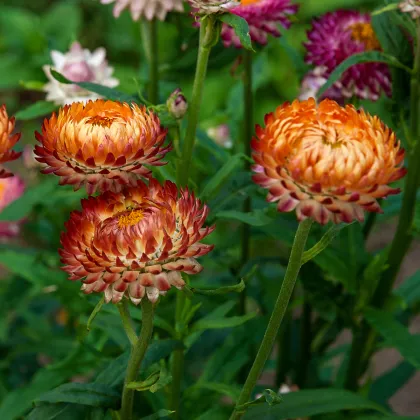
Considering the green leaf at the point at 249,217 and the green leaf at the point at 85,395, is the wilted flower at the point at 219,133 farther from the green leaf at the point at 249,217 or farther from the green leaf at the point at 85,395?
the green leaf at the point at 85,395

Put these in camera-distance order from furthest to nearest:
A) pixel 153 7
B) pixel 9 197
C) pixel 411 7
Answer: pixel 9 197 < pixel 153 7 < pixel 411 7

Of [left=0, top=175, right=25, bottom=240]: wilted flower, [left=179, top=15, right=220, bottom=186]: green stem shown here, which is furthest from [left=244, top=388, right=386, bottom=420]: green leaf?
[left=0, top=175, right=25, bottom=240]: wilted flower

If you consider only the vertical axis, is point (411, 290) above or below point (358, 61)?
below

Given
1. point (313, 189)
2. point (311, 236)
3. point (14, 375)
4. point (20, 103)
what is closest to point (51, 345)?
point (14, 375)

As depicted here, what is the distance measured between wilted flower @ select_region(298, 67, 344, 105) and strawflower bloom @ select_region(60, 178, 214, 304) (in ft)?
1.82

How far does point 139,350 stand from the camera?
0.93 meters

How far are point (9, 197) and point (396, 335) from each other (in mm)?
1150

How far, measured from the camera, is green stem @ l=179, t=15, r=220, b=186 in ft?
3.35

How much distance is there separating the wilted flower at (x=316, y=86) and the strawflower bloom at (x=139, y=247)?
555mm

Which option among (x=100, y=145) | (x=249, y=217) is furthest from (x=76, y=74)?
(x=100, y=145)

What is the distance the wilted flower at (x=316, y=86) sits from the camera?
1361 mm

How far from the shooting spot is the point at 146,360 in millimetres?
1080

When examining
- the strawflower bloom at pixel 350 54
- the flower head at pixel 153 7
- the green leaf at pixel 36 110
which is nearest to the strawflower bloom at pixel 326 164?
the strawflower bloom at pixel 350 54

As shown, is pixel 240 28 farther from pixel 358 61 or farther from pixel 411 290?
pixel 411 290
